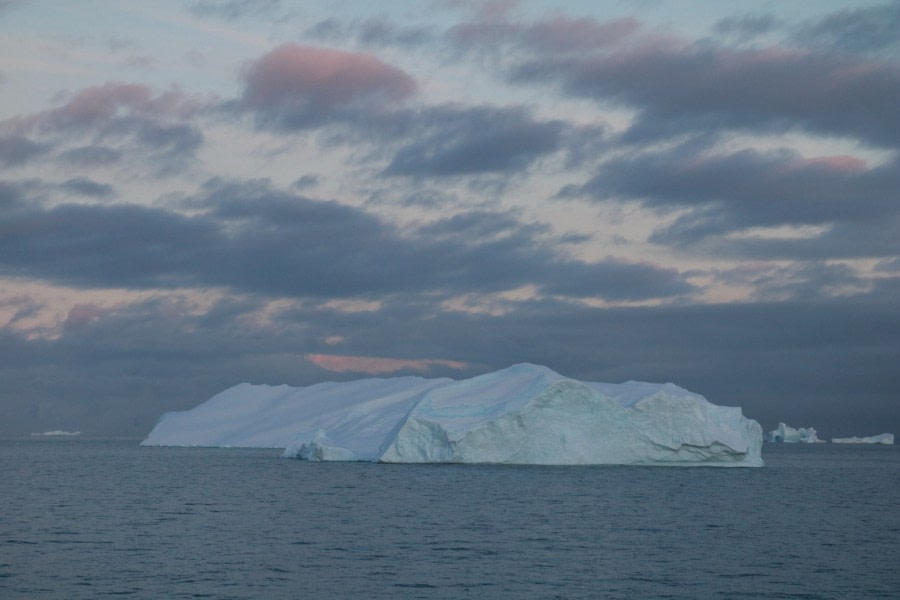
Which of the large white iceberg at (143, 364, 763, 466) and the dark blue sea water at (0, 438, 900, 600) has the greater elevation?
the large white iceberg at (143, 364, 763, 466)

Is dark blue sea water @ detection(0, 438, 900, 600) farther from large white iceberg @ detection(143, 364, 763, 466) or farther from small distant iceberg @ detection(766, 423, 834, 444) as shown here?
small distant iceberg @ detection(766, 423, 834, 444)

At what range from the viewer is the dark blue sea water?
18.1 meters

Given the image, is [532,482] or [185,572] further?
[532,482]

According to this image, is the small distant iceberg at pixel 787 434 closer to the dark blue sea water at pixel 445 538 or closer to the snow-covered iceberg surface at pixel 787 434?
the snow-covered iceberg surface at pixel 787 434

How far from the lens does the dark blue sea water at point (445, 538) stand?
18.1 metres

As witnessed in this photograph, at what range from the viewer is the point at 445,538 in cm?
2414

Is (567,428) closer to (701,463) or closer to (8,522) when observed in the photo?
(701,463)

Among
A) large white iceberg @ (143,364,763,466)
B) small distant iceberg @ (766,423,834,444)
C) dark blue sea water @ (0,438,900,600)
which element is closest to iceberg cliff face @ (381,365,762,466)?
large white iceberg @ (143,364,763,466)

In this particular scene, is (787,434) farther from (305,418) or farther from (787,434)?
(305,418)

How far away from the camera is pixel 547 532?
25312 millimetres

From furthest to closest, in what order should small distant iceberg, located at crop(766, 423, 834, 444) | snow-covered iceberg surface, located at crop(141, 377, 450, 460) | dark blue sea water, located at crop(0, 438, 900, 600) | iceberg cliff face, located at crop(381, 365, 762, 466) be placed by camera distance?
small distant iceberg, located at crop(766, 423, 834, 444) < snow-covered iceberg surface, located at crop(141, 377, 450, 460) < iceberg cliff face, located at crop(381, 365, 762, 466) < dark blue sea water, located at crop(0, 438, 900, 600)

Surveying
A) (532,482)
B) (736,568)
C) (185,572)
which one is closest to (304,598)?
(185,572)

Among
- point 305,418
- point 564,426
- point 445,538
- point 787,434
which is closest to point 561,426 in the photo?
point 564,426

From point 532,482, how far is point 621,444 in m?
8.46
